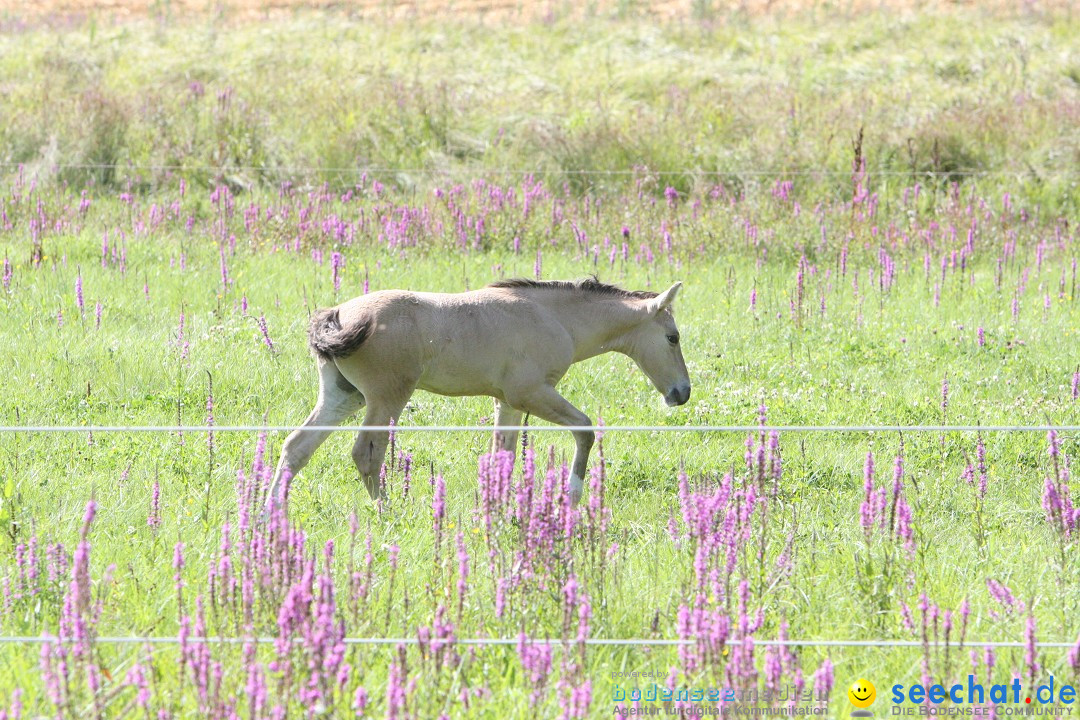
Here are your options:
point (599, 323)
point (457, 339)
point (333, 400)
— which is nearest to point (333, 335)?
point (333, 400)

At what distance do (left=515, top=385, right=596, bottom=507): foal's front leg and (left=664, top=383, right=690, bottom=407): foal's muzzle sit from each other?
990 millimetres

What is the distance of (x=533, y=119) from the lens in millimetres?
21078

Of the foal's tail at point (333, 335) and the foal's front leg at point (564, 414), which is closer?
the foal's tail at point (333, 335)

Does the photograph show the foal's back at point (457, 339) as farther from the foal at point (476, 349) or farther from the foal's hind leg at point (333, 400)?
the foal's hind leg at point (333, 400)

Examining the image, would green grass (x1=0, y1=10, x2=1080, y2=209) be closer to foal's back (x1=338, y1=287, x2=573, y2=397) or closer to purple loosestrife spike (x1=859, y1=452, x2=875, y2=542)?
foal's back (x1=338, y1=287, x2=573, y2=397)

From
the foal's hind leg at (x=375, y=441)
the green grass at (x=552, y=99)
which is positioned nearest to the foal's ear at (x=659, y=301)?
the foal's hind leg at (x=375, y=441)

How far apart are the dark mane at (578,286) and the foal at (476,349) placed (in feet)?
0.03

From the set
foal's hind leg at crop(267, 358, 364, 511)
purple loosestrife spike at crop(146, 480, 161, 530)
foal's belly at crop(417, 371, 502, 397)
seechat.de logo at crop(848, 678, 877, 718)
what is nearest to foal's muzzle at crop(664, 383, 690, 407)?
foal's belly at crop(417, 371, 502, 397)

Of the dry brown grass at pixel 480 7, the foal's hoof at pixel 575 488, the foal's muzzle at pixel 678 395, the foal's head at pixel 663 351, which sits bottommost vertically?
the dry brown grass at pixel 480 7

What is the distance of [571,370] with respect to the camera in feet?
33.9

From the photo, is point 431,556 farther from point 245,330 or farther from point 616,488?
point 245,330

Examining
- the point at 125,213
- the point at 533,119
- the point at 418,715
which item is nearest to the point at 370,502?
the point at 418,715

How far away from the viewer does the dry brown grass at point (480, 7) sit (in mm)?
29281

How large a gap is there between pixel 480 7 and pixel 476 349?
25.9 metres
